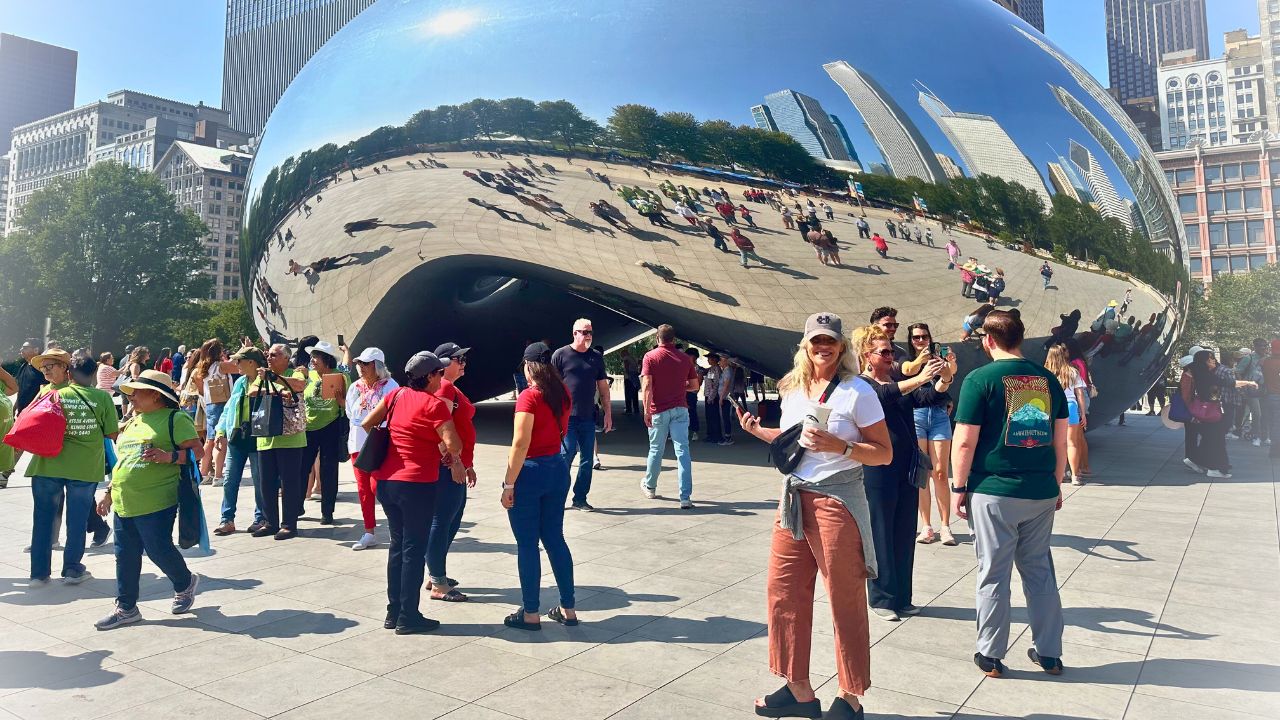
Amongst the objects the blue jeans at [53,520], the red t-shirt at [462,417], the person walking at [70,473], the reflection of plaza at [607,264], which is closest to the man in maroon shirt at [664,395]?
the reflection of plaza at [607,264]

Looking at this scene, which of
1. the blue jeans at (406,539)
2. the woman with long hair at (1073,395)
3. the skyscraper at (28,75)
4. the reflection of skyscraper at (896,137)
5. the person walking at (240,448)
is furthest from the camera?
the reflection of skyscraper at (896,137)

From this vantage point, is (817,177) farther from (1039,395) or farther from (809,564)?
(809,564)

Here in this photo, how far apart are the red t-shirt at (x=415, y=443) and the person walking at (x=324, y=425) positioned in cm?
269

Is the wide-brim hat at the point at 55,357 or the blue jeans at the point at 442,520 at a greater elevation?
the wide-brim hat at the point at 55,357

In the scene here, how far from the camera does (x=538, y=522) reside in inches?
170

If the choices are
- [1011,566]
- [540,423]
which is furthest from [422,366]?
[1011,566]

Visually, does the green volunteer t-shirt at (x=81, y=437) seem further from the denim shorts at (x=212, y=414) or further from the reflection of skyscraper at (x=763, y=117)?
the reflection of skyscraper at (x=763, y=117)

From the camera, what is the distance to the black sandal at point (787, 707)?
10.3 feet

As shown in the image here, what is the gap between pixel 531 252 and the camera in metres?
10.1

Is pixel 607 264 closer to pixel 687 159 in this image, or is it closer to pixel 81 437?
pixel 687 159

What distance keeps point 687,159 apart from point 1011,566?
6.24m

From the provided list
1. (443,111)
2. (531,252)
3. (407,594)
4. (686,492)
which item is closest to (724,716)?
(407,594)

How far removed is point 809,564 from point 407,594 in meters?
2.18

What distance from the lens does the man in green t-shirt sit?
360 centimetres
